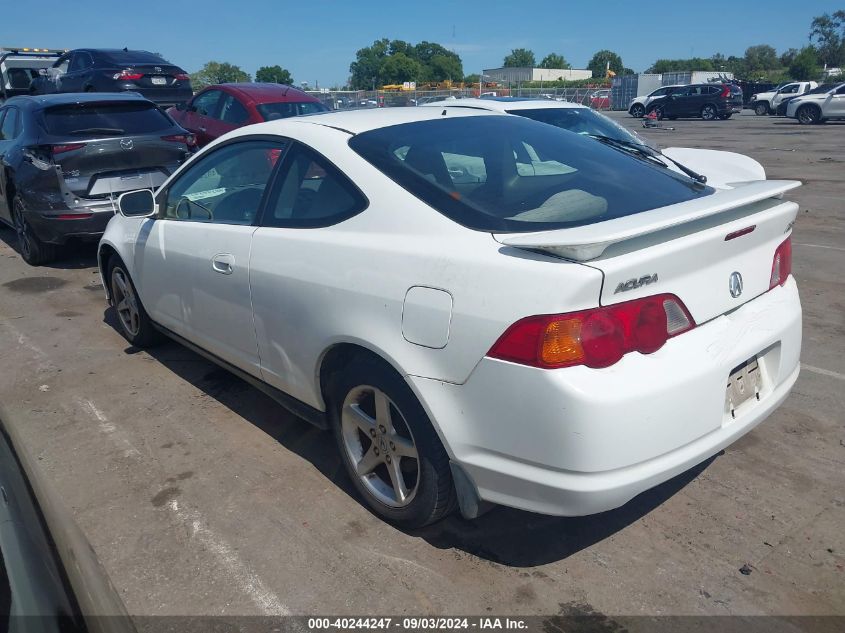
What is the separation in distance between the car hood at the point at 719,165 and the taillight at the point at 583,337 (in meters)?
5.08

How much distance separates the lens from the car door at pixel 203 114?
34.2 ft

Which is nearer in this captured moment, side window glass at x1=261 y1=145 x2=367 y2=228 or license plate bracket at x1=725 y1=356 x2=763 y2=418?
license plate bracket at x1=725 y1=356 x2=763 y2=418

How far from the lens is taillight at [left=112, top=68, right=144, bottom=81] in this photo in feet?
49.2


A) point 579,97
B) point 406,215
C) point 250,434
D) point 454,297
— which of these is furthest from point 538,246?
point 579,97

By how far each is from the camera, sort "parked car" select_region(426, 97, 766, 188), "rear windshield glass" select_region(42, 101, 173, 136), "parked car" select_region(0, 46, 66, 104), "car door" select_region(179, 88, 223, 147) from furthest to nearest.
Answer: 1. "parked car" select_region(0, 46, 66, 104)
2. "car door" select_region(179, 88, 223, 147)
3. "rear windshield glass" select_region(42, 101, 173, 136)
4. "parked car" select_region(426, 97, 766, 188)

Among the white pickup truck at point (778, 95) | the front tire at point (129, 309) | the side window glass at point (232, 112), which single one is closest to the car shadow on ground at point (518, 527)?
the front tire at point (129, 309)

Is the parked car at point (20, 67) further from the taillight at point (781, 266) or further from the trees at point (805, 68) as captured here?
the trees at point (805, 68)

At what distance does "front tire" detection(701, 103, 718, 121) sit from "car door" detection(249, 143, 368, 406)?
109 feet

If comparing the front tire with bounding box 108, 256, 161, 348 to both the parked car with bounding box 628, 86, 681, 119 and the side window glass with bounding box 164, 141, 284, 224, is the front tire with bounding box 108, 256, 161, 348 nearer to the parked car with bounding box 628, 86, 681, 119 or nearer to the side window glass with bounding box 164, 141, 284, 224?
the side window glass with bounding box 164, 141, 284, 224

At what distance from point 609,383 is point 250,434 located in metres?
Answer: 2.27

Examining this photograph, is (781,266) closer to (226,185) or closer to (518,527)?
(518,527)

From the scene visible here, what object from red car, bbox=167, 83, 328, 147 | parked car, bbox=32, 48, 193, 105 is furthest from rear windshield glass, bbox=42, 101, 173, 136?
parked car, bbox=32, 48, 193, 105

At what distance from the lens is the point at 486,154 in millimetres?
3328

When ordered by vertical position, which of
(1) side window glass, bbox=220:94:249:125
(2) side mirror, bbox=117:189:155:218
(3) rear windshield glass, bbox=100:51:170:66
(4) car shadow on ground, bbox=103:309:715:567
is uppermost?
(3) rear windshield glass, bbox=100:51:170:66
